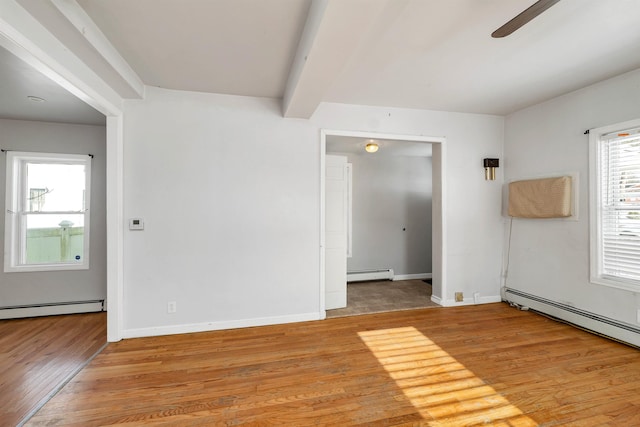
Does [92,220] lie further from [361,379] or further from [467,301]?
[467,301]

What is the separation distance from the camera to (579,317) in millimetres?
2957

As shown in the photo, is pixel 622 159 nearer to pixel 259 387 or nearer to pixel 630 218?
pixel 630 218

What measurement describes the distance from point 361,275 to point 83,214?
432 cm

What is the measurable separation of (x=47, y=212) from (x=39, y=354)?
74.9 inches

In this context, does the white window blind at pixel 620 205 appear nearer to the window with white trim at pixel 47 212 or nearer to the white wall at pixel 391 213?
the white wall at pixel 391 213

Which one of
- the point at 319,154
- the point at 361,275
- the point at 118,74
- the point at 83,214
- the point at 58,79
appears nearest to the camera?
the point at 58,79

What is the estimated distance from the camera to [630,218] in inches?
103

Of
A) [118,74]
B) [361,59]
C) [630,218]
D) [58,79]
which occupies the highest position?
[361,59]

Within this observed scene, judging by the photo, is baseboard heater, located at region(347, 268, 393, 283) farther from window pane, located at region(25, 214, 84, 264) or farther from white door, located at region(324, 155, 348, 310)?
window pane, located at region(25, 214, 84, 264)

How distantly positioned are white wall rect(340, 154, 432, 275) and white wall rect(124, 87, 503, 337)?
1881 millimetres

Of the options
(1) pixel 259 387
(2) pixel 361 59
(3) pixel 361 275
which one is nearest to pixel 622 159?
(2) pixel 361 59

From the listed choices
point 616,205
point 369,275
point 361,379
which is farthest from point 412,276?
point 361,379

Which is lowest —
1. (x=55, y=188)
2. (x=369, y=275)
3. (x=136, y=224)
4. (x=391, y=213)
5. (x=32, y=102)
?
(x=369, y=275)

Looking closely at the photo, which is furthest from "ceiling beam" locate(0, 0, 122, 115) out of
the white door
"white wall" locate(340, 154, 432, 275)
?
"white wall" locate(340, 154, 432, 275)
